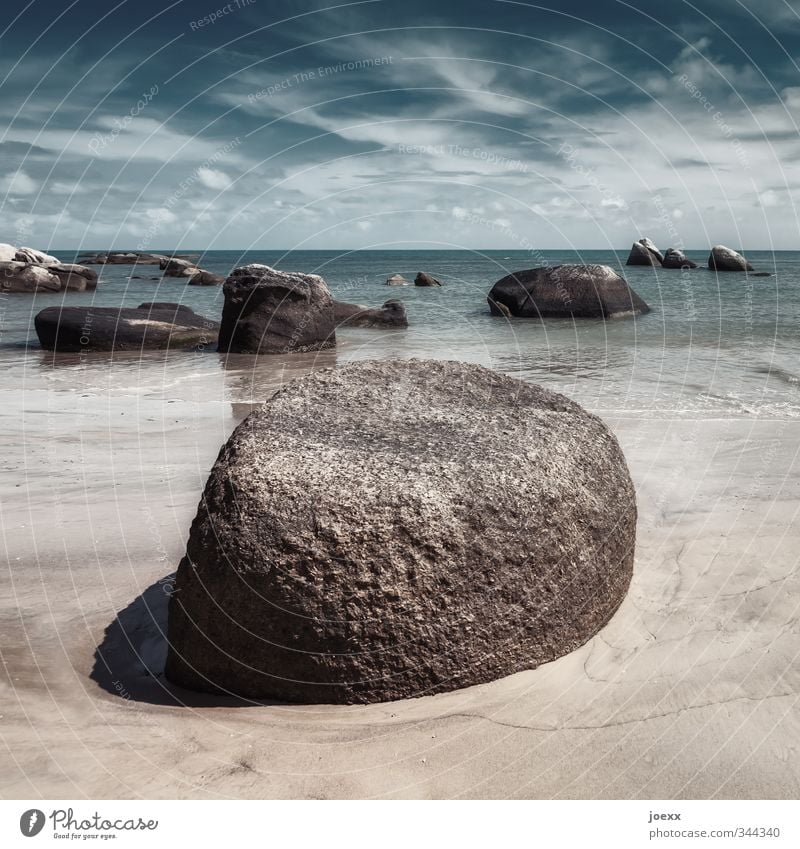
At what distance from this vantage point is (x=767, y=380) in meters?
11.6

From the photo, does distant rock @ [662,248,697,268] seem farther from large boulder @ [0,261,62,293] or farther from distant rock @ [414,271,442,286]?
large boulder @ [0,261,62,293]

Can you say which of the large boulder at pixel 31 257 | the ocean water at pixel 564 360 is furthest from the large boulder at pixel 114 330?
the large boulder at pixel 31 257

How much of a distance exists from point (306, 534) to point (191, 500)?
297cm

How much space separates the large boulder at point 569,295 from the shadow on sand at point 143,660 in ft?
59.0

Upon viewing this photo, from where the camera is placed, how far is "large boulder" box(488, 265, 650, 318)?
21000 millimetres

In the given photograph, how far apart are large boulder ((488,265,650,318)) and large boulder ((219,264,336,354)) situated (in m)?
7.91

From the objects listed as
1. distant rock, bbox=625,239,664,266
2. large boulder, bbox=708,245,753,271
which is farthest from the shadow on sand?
distant rock, bbox=625,239,664,266

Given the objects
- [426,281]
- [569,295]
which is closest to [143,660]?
[569,295]

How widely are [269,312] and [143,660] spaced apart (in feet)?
38.5

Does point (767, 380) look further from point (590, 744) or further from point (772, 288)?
point (772, 288)

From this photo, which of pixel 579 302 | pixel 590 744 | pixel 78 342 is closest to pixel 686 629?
pixel 590 744

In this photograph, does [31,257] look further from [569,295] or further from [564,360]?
[564,360]

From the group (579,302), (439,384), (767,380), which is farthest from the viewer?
(579,302)
